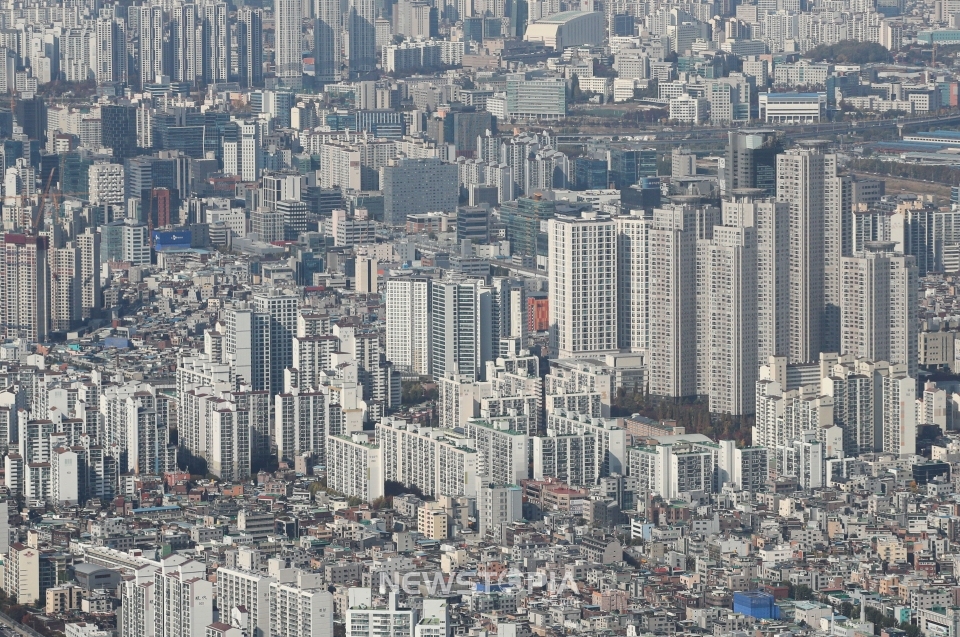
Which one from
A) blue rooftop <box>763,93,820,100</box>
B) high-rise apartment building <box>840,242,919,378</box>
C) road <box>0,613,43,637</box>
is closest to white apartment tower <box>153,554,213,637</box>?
road <box>0,613,43,637</box>

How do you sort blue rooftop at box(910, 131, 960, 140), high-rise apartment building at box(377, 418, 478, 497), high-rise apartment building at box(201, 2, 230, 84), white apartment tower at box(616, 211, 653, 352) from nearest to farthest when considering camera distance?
high-rise apartment building at box(377, 418, 478, 497)
white apartment tower at box(616, 211, 653, 352)
blue rooftop at box(910, 131, 960, 140)
high-rise apartment building at box(201, 2, 230, 84)

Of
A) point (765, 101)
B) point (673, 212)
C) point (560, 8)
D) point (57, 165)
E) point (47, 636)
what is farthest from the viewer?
point (560, 8)

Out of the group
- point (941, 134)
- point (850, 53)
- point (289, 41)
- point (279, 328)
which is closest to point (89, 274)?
point (279, 328)

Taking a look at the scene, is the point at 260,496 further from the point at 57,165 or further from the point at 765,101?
the point at 765,101

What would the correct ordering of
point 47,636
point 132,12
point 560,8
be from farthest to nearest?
1. point 560,8
2. point 132,12
3. point 47,636

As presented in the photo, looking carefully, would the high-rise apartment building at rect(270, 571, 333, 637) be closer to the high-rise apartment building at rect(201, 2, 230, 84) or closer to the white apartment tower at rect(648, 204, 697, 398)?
the white apartment tower at rect(648, 204, 697, 398)

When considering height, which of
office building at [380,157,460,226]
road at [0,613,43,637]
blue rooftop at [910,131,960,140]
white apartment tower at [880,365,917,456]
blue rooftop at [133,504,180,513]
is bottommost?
road at [0,613,43,637]

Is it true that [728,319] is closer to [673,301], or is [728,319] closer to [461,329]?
[673,301]

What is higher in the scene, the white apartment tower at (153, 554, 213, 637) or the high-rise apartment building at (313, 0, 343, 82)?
the high-rise apartment building at (313, 0, 343, 82)

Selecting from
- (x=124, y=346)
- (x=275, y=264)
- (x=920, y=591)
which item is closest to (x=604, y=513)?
(x=920, y=591)
